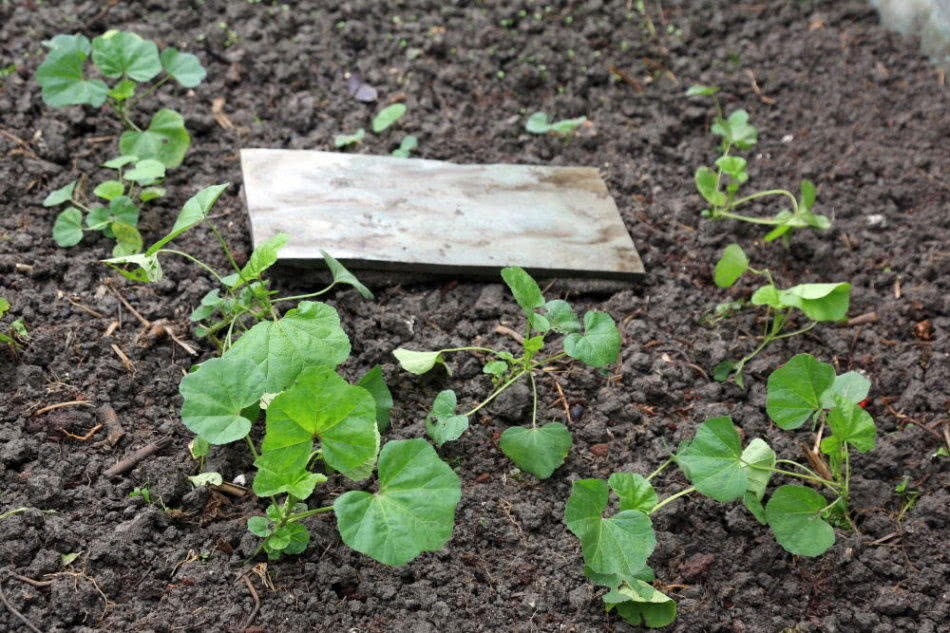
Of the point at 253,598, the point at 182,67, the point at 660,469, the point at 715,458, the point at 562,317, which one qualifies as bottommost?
the point at 253,598

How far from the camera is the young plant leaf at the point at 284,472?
1.75 m

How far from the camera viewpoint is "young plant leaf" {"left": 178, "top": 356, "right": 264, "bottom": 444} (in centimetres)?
178

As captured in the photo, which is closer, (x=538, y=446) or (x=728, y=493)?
(x=728, y=493)

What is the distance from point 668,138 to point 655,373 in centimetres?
102

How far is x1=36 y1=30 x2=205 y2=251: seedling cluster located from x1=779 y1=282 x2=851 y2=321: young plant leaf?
1.66 m

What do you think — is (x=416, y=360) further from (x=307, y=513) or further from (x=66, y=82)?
(x=66, y=82)

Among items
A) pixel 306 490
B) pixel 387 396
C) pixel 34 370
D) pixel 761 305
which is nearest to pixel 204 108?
pixel 34 370

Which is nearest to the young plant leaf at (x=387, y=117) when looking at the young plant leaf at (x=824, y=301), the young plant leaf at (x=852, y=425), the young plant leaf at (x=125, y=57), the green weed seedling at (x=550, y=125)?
the green weed seedling at (x=550, y=125)

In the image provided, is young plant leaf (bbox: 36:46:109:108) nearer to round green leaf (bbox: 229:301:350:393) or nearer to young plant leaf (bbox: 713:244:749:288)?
round green leaf (bbox: 229:301:350:393)

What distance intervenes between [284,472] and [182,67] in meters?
1.44

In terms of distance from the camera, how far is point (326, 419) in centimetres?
174

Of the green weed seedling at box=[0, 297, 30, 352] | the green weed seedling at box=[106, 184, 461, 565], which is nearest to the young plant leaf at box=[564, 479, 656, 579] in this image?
the green weed seedling at box=[106, 184, 461, 565]

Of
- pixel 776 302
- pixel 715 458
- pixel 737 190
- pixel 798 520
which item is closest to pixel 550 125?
pixel 737 190

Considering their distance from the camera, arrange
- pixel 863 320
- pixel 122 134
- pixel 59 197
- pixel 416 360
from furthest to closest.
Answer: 1. pixel 122 134
2. pixel 863 320
3. pixel 59 197
4. pixel 416 360
